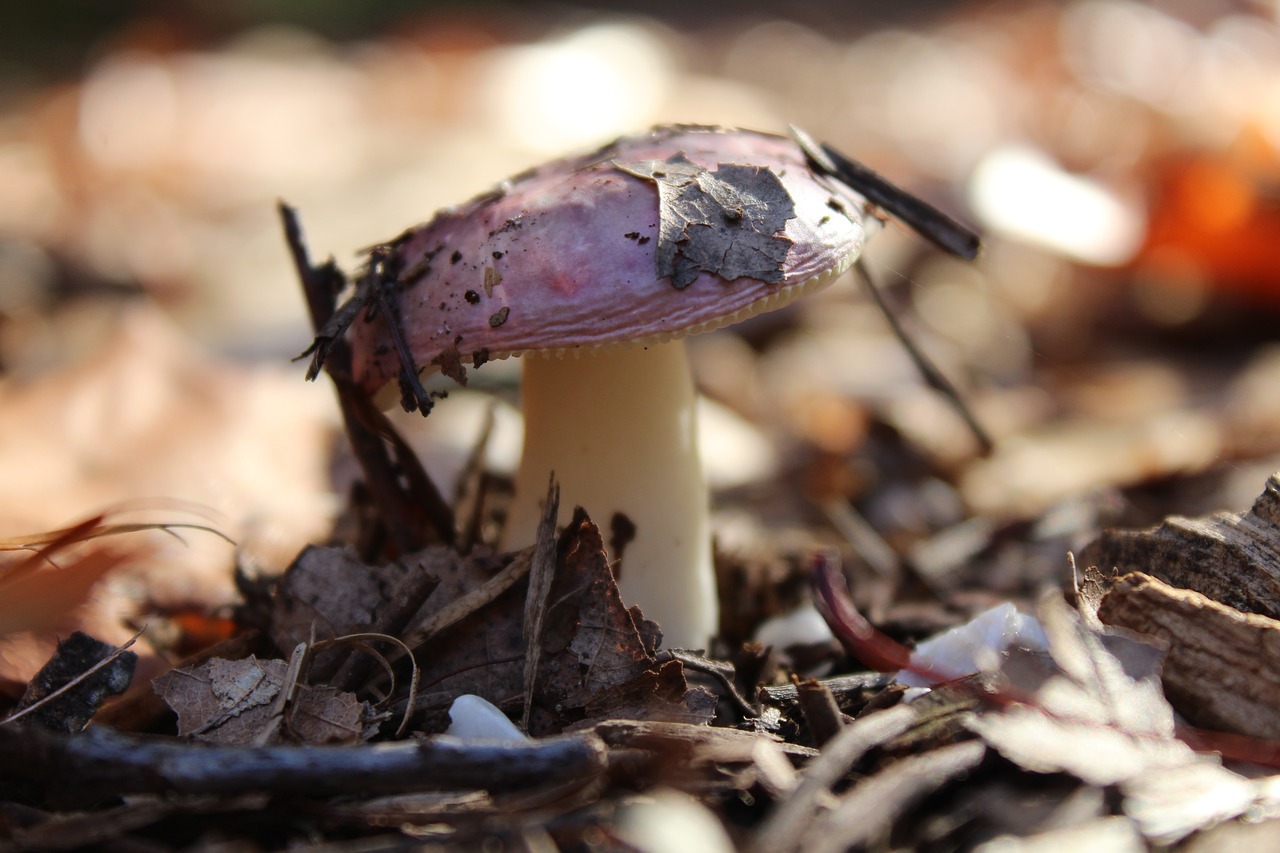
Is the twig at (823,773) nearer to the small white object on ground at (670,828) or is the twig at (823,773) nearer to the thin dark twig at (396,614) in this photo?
the small white object on ground at (670,828)

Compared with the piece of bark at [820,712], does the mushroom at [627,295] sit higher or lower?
higher

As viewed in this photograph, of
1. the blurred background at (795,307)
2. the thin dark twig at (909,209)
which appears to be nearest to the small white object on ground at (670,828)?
the thin dark twig at (909,209)

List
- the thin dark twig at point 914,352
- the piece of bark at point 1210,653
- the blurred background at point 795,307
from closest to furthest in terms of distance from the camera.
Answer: the piece of bark at point 1210,653
the thin dark twig at point 914,352
the blurred background at point 795,307

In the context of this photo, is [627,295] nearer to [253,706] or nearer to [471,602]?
[471,602]

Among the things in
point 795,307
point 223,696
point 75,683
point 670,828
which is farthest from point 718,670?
point 795,307

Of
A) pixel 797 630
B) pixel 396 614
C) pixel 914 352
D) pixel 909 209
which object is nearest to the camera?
pixel 396 614

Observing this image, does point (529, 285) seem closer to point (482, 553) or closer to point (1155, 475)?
point (482, 553)

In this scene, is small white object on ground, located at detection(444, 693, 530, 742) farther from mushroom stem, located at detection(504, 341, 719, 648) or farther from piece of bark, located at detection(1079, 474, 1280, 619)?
piece of bark, located at detection(1079, 474, 1280, 619)
